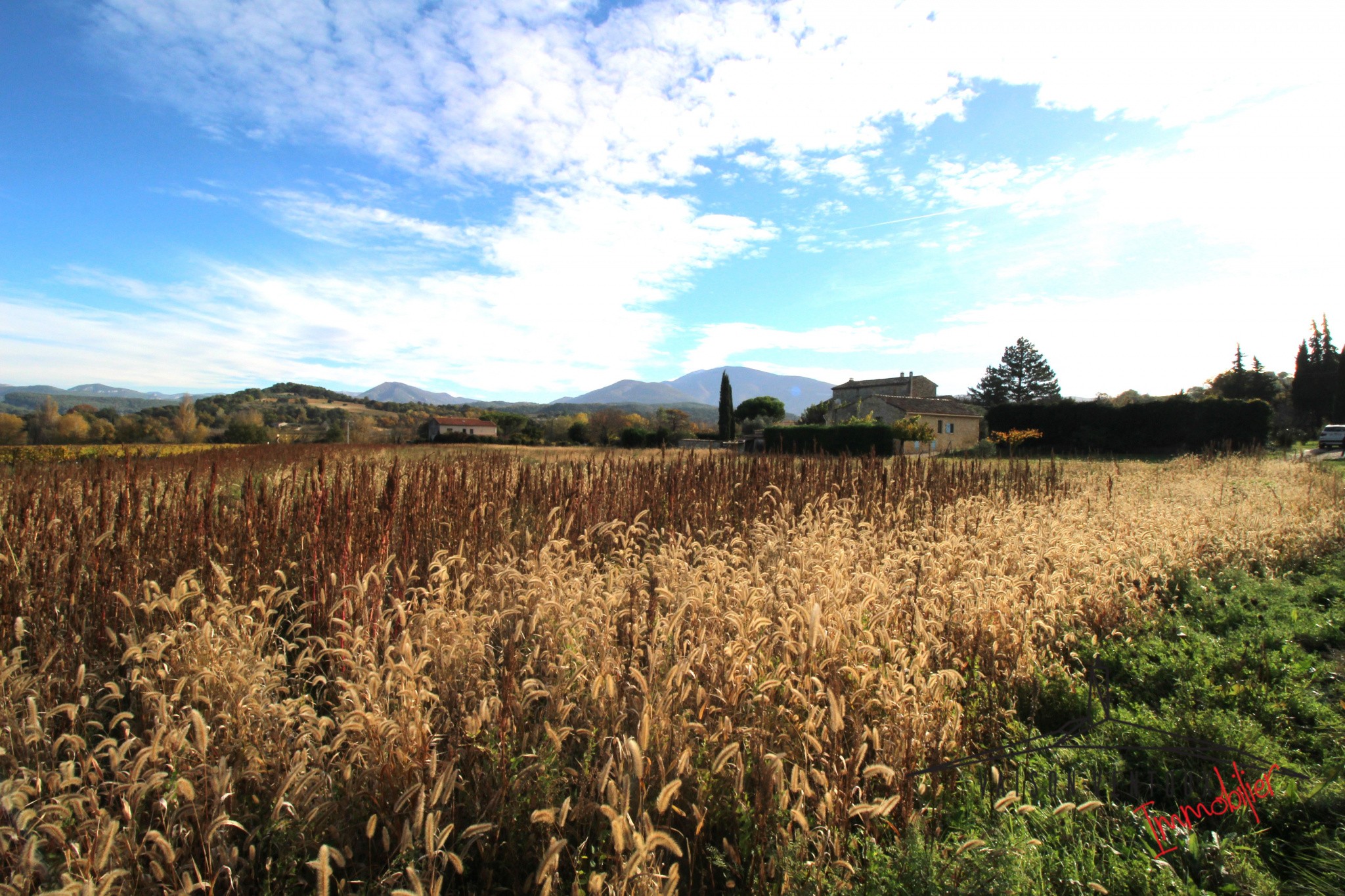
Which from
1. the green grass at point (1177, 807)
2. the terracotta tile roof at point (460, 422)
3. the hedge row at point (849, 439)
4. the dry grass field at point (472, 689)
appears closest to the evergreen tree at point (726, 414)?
the hedge row at point (849, 439)

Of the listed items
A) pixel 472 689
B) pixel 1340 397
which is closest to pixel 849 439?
pixel 472 689

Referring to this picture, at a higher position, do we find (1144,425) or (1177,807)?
(1144,425)

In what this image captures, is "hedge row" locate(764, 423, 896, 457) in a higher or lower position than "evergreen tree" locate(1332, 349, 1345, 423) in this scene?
lower

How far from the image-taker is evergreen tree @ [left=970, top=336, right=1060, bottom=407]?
228ft

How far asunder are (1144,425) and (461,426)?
6141cm

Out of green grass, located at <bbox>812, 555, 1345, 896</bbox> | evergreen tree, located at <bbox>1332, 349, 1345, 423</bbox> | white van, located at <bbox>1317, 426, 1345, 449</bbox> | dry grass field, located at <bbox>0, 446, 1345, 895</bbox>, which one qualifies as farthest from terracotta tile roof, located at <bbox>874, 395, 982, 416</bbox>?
green grass, located at <bbox>812, 555, 1345, 896</bbox>

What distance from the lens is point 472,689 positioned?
255 centimetres

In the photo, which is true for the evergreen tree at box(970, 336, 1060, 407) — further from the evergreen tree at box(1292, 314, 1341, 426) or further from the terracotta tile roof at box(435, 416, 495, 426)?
the terracotta tile roof at box(435, 416, 495, 426)

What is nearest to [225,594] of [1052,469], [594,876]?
[594,876]

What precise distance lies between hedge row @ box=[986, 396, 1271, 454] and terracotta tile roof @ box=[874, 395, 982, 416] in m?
7.06

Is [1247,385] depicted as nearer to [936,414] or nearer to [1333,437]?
[1333,437]

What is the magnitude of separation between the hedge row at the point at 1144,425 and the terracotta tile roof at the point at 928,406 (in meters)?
7.06

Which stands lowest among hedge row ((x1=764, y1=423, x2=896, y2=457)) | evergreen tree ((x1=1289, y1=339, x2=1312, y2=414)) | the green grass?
the green grass

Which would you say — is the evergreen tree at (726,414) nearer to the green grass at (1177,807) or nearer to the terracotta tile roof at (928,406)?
the terracotta tile roof at (928,406)
